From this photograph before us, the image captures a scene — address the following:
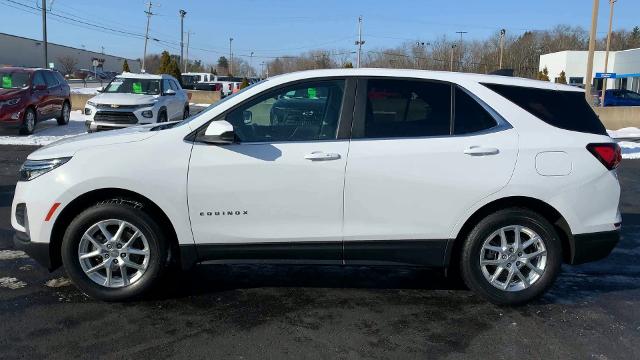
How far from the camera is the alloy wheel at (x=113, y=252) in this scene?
4215 mm

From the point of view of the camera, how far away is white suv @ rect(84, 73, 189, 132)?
14617mm

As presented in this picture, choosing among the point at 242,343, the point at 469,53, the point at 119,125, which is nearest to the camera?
the point at 242,343

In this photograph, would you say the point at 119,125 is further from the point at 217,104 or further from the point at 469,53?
the point at 469,53

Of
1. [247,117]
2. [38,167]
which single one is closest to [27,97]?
[38,167]

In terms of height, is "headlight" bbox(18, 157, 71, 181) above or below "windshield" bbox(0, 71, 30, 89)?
below

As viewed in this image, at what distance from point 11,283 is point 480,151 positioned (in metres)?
3.93

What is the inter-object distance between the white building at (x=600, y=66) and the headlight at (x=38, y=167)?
5451 cm

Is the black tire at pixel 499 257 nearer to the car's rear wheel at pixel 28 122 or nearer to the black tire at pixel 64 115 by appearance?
the car's rear wheel at pixel 28 122

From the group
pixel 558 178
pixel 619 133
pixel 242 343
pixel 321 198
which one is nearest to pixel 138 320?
pixel 242 343

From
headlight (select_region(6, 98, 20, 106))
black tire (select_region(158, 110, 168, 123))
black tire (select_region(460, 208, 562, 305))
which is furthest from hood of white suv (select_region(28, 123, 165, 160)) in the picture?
headlight (select_region(6, 98, 20, 106))

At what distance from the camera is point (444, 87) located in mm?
4418

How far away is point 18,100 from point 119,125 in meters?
2.78

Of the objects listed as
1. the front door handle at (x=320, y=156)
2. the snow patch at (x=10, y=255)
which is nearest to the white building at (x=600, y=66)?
the front door handle at (x=320, y=156)

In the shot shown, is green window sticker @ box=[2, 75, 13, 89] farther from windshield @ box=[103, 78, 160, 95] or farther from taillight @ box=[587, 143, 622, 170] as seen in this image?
taillight @ box=[587, 143, 622, 170]
